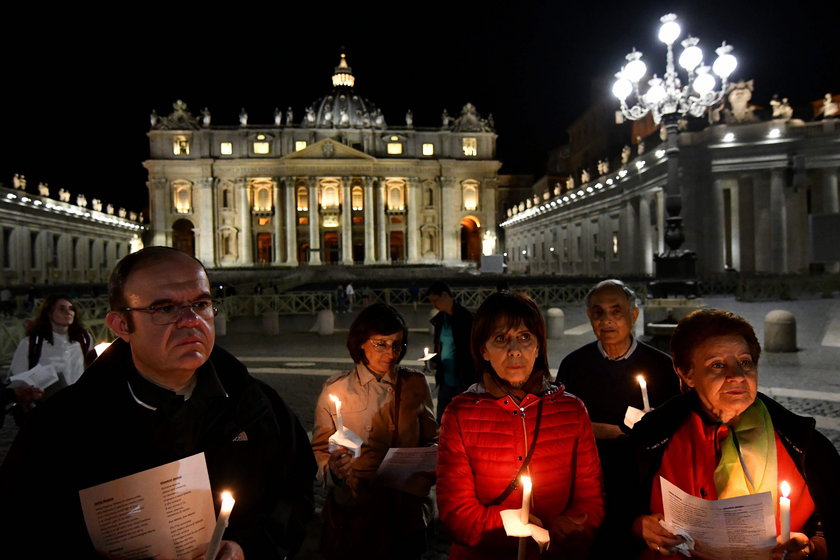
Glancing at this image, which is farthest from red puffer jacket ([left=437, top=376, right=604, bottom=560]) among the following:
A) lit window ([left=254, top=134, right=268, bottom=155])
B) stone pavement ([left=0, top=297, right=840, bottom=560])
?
lit window ([left=254, top=134, right=268, bottom=155])

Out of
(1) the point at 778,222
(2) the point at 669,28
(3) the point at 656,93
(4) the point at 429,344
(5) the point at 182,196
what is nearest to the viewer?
(2) the point at 669,28

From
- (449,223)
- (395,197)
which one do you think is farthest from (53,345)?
(395,197)

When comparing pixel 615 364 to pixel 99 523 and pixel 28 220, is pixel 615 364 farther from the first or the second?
pixel 28 220

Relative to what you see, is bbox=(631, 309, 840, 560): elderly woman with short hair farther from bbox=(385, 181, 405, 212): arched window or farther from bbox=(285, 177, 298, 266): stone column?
bbox=(385, 181, 405, 212): arched window

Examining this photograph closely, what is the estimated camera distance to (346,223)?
73.2 m

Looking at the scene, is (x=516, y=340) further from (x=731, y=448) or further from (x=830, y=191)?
(x=830, y=191)

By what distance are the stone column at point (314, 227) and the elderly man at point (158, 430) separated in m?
70.1

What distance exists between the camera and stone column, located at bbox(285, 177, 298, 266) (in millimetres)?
71688

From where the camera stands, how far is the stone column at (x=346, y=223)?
72.9 metres

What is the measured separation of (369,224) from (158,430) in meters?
72.5

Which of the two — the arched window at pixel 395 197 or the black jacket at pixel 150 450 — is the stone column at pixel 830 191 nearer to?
the black jacket at pixel 150 450

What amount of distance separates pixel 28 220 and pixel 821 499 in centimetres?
5114

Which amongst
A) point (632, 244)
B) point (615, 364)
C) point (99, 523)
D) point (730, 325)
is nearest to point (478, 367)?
point (730, 325)

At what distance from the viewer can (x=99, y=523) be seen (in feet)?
5.55
